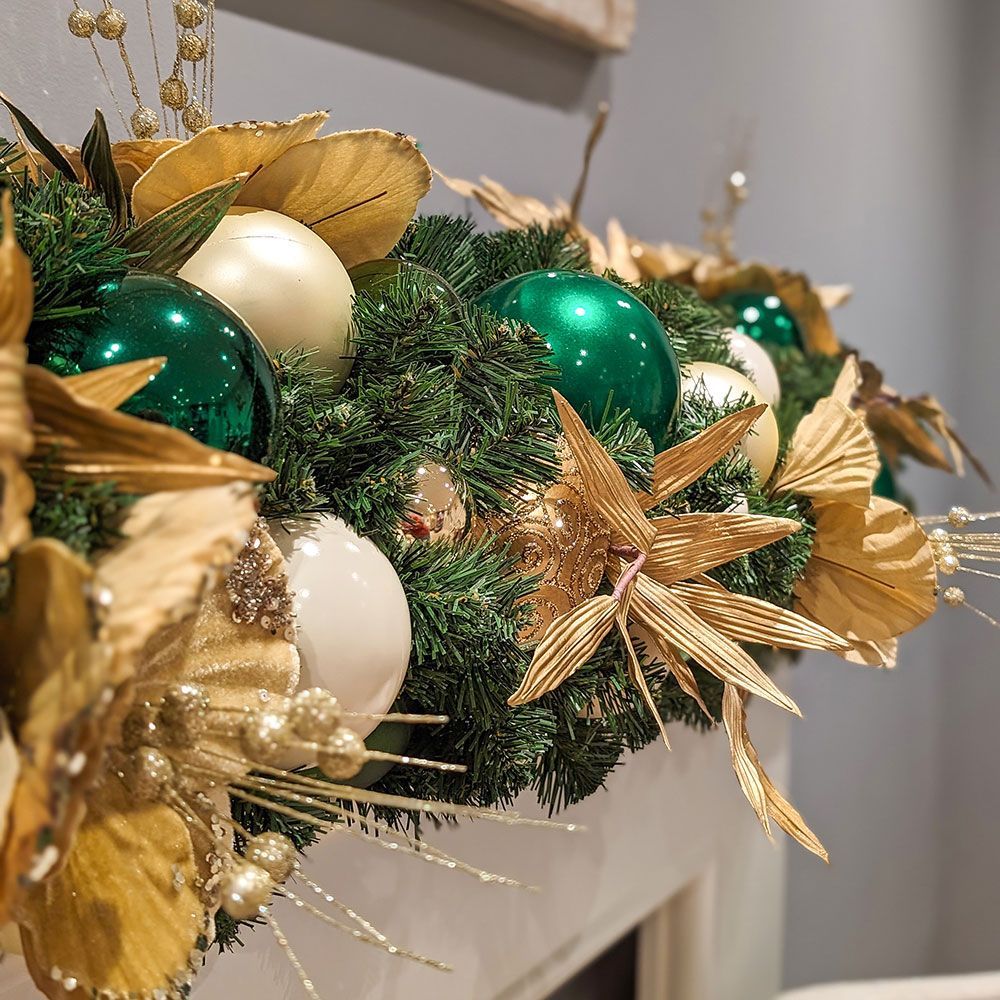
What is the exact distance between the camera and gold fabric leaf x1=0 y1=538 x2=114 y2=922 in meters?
0.20

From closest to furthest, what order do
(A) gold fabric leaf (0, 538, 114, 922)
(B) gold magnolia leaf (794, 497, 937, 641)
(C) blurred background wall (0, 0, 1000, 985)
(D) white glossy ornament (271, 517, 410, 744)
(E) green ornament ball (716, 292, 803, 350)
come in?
(A) gold fabric leaf (0, 538, 114, 922) < (D) white glossy ornament (271, 517, 410, 744) < (B) gold magnolia leaf (794, 497, 937, 641) < (C) blurred background wall (0, 0, 1000, 985) < (E) green ornament ball (716, 292, 803, 350)

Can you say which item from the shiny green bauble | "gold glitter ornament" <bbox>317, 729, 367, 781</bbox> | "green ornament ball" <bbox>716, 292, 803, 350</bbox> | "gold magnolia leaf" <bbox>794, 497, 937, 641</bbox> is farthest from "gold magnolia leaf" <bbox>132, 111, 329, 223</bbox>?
"green ornament ball" <bbox>716, 292, 803, 350</bbox>

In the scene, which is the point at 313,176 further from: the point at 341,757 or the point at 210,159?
the point at 341,757

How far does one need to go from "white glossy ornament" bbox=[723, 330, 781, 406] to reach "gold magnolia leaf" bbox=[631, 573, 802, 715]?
0.24 meters

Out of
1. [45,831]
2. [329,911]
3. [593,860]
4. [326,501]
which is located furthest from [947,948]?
[45,831]

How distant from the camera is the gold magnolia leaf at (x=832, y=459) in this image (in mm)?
522

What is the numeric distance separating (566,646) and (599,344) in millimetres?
135

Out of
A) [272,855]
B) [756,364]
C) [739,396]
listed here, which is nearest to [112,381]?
[272,855]

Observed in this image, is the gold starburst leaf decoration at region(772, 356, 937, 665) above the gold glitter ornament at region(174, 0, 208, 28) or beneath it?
beneath

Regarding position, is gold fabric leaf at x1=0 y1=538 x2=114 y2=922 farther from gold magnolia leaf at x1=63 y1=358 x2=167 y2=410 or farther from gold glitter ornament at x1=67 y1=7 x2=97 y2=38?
gold glitter ornament at x1=67 y1=7 x2=97 y2=38

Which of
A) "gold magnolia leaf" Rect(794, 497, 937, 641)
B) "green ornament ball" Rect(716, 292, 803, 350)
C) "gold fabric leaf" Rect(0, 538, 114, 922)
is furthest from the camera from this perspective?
"green ornament ball" Rect(716, 292, 803, 350)

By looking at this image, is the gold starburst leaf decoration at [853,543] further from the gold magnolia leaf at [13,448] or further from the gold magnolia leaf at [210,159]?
the gold magnolia leaf at [13,448]

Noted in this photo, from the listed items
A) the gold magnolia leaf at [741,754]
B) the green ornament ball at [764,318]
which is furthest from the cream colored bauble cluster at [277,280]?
the green ornament ball at [764,318]

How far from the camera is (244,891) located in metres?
0.25
